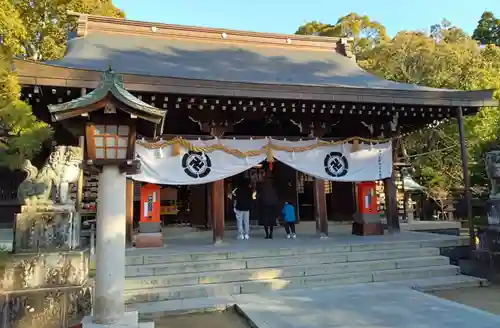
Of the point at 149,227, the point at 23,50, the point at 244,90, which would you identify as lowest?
the point at 149,227

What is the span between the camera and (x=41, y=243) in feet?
15.4

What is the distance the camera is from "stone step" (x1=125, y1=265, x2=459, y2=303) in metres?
5.82

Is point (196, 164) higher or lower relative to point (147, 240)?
higher

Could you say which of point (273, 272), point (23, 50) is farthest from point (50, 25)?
point (273, 272)

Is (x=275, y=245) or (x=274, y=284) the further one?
(x=275, y=245)

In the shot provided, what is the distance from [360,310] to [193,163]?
4711 mm

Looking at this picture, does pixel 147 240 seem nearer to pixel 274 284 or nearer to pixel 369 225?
pixel 274 284

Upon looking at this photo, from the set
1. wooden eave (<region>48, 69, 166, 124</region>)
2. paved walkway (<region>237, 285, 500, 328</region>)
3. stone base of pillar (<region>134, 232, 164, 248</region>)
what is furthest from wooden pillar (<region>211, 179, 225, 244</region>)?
wooden eave (<region>48, 69, 166, 124</region>)

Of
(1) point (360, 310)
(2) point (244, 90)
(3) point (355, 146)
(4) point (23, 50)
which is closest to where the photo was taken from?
(1) point (360, 310)

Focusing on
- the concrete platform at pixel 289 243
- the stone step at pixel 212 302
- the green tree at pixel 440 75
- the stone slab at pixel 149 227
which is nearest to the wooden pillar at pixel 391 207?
the concrete platform at pixel 289 243

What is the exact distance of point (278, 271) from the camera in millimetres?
6574

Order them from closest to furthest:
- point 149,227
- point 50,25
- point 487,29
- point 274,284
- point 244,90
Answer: point 274,284, point 244,90, point 149,227, point 50,25, point 487,29

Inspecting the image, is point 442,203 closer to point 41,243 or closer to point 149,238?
point 149,238

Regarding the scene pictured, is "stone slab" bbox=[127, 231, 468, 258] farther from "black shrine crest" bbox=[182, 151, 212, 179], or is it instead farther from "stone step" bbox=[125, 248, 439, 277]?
"black shrine crest" bbox=[182, 151, 212, 179]
